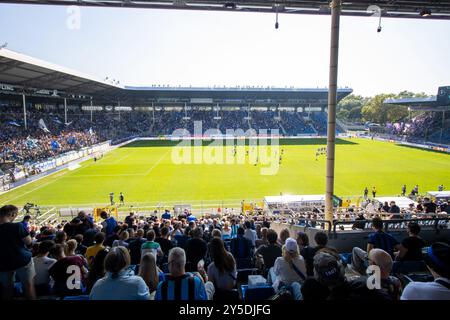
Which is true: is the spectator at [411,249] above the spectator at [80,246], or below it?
above

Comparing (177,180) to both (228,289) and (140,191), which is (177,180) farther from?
(228,289)

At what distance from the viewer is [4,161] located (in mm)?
30438

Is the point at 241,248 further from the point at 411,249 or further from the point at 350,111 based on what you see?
the point at 350,111

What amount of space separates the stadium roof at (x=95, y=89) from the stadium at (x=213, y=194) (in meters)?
0.33

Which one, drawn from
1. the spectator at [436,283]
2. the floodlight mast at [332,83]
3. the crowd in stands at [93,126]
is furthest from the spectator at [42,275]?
the crowd in stands at [93,126]

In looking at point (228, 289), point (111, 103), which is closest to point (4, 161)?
point (228, 289)

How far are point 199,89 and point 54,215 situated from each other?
53.5 metres

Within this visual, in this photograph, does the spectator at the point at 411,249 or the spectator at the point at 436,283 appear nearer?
the spectator at the point at 436,283

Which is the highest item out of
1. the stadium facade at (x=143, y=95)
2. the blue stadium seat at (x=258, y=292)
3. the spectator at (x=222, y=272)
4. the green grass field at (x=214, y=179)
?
the stadium facade at (x=143, y=95)

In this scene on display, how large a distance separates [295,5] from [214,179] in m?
20.1

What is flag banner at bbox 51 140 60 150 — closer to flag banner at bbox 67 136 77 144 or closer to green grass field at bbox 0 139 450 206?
flag banner at bbox 67 136 77 144

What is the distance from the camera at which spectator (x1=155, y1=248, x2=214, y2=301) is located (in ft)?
10.1

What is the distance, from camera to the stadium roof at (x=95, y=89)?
32469 millimetres

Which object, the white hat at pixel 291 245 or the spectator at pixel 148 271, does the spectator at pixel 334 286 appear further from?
the spectator at pixel 148 271
